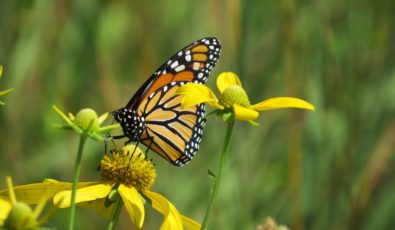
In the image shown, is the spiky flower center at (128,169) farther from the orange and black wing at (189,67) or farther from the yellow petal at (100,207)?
the orange and black wing at (189,67)

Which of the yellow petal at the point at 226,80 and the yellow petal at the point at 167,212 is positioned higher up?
the yellow petal at the point at 226,80

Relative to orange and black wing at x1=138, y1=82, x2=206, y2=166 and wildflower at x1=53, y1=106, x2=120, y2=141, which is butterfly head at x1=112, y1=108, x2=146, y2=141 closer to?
orange and black wing at x1=138, y1=82, x2=206, y2=166

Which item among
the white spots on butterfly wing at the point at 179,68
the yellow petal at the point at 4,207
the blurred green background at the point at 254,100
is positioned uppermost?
the white spots on butterfly wing at the point at 179,68

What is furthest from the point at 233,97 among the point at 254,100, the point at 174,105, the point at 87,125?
the point at 254,100

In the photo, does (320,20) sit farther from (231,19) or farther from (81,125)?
(81,125)

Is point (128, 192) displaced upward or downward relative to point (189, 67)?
downward

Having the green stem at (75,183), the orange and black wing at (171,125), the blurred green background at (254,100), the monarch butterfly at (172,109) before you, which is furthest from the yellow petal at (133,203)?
the blurred green background at (254,100)

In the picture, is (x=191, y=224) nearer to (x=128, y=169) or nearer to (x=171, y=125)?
(x=128, y=169)
